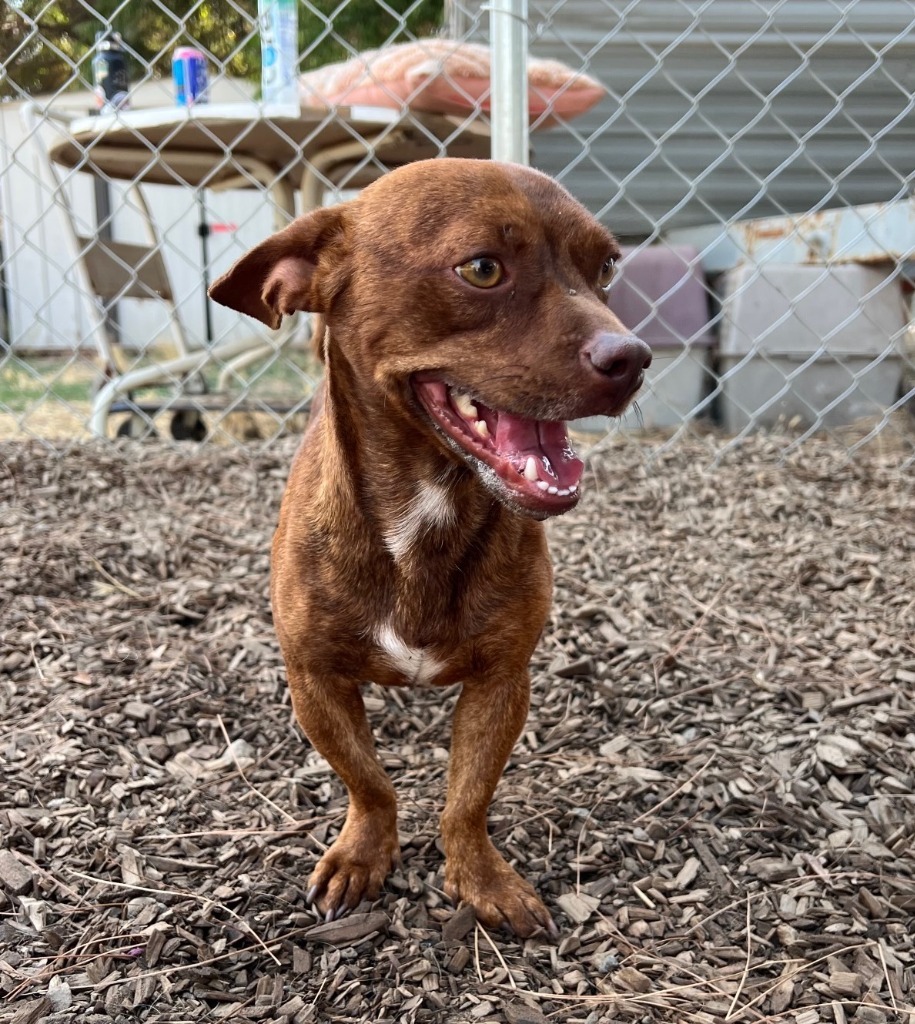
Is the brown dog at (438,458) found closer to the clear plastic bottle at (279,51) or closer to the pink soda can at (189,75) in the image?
the clear plastic bottle at (279,51)

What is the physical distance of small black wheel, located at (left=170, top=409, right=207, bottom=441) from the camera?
191 inches

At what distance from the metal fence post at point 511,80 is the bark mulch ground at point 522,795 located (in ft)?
4.31

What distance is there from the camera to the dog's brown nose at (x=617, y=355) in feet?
4.53

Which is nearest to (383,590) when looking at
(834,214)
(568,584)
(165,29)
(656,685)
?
(656,685)

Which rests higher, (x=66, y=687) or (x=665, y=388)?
(x=66, y=687)

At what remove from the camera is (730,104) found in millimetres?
5844

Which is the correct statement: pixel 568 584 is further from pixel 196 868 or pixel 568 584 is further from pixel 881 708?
pixel 196 868

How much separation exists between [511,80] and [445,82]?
1.02 meters

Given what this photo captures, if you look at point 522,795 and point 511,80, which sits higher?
point 511,80

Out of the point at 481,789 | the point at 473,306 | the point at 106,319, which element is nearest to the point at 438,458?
the point at 473,306

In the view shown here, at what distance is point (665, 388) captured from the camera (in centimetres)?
488

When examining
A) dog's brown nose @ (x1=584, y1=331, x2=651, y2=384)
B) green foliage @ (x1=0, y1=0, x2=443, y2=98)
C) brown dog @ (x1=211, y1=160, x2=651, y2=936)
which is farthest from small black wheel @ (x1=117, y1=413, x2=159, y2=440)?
dog's brown nose @ (x1=584, y1=331, x2=651, y2=384)

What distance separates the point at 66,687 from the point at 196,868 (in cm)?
74

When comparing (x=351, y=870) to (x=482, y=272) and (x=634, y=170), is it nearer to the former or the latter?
(x=482, y=272)
